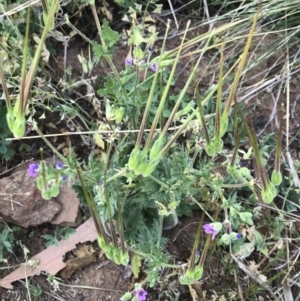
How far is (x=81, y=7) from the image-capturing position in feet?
5.31

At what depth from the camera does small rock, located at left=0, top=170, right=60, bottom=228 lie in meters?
1.47

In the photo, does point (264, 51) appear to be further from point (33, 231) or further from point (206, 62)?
point (33, 231)

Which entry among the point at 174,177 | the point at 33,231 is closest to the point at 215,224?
the point at 174,177

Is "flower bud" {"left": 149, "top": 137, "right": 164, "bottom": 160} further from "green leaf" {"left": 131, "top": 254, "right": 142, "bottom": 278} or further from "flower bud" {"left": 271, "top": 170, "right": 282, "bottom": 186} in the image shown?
"green leaf" {"left": 131, "top": 254, "right": 142, "bottom": 278}

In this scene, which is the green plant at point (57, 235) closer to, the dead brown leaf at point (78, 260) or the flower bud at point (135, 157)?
the dead brown leaf at point (78, 260)

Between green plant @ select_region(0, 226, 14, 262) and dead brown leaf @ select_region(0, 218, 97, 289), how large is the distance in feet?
0.20

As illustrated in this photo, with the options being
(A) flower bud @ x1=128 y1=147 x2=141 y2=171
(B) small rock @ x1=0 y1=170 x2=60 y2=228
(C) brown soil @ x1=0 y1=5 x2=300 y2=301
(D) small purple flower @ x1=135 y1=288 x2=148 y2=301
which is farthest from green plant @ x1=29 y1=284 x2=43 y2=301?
(A) flower bud @ x1=128 y1=147 x2=141 y2=171

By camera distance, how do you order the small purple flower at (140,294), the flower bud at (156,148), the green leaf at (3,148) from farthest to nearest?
the green leaf at (3,148) < the small purple flower at (140,294) < the flower bud at (156,148)

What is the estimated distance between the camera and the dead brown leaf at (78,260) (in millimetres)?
1479

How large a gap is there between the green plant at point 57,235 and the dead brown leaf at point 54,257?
0.05ft

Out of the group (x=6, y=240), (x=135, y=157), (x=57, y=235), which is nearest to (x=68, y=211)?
(x=57, y=235)

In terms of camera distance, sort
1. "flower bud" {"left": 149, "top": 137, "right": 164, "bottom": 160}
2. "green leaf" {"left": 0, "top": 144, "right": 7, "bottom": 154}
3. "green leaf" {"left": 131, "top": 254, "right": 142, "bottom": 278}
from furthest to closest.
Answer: "green leaf" {"left": 0, "top": 144, "right": 7, "bottom": 154}
"green leaf" {"left": 131, "top": 254, "right": 142, "bottom": 278}
"flower bud" {"left": 149, "top": 137, "right": 164, "bottom": 160}

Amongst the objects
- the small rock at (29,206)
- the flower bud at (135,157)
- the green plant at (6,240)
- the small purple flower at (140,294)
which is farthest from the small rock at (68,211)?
the flower bud at (135,157)

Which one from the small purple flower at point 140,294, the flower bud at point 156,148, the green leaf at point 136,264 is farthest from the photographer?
the green leaf at point 136,264
